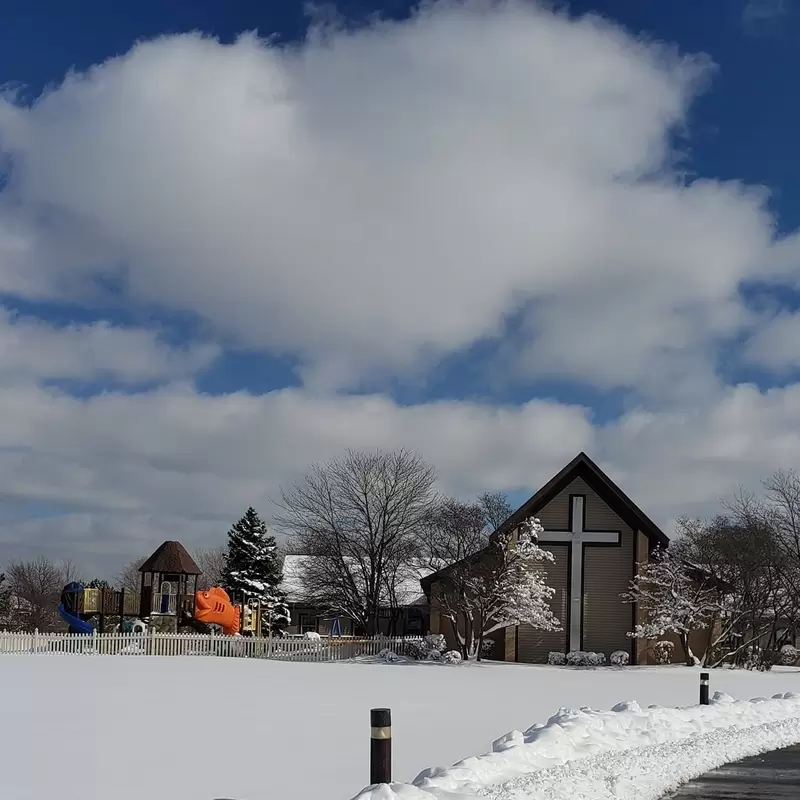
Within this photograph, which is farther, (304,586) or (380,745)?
(304,586)

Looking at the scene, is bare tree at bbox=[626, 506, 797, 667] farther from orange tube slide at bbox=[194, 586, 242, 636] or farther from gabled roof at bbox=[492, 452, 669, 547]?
orange tube slide at bbox=[194, 586, 242, 636]

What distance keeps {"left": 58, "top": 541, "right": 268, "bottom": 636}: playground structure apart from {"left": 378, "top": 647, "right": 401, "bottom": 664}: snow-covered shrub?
8934 mm

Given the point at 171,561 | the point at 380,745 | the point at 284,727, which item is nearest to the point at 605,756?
the point at 380,745

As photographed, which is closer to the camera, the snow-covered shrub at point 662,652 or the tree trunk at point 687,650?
the tree trunk at point 687,650

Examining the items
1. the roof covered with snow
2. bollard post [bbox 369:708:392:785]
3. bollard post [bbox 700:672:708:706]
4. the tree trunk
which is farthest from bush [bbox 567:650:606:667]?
bollard post [bbox 369:708:392:785]

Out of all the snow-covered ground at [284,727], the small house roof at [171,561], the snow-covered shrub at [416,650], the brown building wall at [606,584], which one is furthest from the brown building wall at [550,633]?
the small house roof at [171,561]

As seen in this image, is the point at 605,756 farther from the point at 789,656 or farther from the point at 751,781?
the point at 789,656

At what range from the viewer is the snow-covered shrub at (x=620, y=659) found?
41750 millimetres

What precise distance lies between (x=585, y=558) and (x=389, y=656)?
29.8 feet

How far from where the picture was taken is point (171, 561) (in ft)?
177

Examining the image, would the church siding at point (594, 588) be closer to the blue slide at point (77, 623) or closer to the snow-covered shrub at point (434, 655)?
the snow-covered shrub at point (434, 655)

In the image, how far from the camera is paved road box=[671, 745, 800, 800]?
10508 mm

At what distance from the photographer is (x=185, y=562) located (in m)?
54.5

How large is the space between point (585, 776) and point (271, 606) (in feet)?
174
